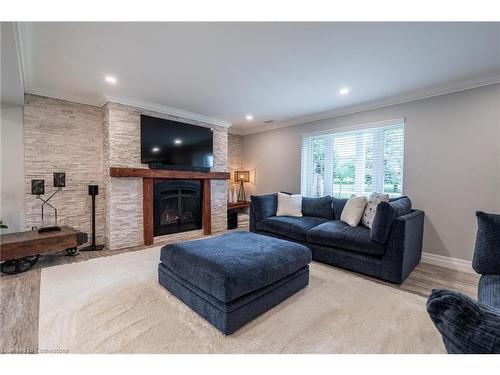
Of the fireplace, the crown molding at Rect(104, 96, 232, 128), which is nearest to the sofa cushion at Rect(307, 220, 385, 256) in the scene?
the fireplace

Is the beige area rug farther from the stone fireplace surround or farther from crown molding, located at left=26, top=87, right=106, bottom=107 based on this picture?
crown molding, located at left=26, top=87, right=106, bottom=107

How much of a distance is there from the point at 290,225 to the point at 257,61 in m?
2.14

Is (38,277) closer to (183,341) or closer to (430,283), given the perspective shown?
(183,341)

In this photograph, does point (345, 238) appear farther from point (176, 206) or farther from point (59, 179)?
point (59, 179)

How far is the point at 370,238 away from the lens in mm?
2510

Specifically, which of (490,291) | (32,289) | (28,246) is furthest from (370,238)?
(28,246)

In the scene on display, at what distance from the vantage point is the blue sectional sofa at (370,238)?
2369 millimetres

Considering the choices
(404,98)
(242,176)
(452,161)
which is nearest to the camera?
(452,161)

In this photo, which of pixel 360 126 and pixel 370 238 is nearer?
pixel 370 238

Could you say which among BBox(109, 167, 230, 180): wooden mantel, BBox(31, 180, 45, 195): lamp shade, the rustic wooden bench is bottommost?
the rustic wooden bench

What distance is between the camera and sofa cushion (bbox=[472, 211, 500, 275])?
4.84ft

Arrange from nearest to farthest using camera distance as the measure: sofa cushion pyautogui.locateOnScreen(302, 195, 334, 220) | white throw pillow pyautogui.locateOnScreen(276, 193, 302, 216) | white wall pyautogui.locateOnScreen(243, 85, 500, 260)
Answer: white wall pyautogui.locateOnScreen(243, 85, 500, 260) < sofa cushion pyautogui.locateOnScreen(302, 195, 334, 220) < white throw pillow pyautogui.locateOnScreen(276, 193, 302, 216)

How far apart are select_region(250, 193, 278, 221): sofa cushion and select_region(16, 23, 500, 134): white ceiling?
5.12 feet

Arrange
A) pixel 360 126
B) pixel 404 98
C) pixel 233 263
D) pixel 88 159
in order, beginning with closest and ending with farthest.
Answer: pixel 233 263, pixel 404 98, pixel 88 159, pixel 360 126
